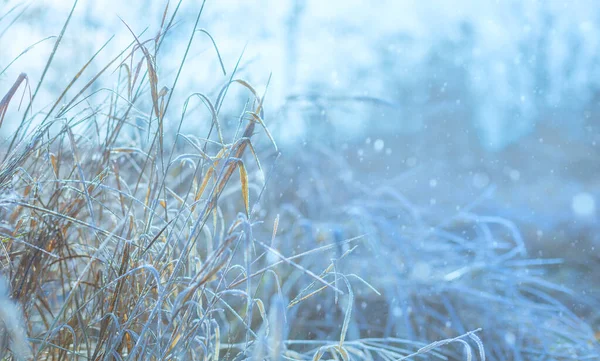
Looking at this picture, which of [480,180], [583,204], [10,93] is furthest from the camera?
[480,180]

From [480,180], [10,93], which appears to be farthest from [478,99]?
[10,93]

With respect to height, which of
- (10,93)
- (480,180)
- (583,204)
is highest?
(480,180)

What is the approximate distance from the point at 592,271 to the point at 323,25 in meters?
2.34

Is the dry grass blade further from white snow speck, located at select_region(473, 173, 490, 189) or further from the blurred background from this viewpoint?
white snow speck, located at select_region(473, 173, 490, 189)

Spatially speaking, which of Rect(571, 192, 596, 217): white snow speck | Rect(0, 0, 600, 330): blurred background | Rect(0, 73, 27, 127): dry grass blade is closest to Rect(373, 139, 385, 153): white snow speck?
Rect(0, 0, 600, 330): blurred background

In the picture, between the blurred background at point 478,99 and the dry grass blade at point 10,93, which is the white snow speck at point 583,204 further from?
the dry grass blade at point 10,93

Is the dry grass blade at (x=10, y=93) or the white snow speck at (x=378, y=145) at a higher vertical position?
the white snow speck at (x=378, y=145)

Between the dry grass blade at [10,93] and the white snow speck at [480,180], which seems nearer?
the dry grass blade at [10,93]

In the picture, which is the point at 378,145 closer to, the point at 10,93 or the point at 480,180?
the point at 480,180

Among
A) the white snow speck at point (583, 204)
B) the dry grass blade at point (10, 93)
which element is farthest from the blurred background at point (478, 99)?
the dry grass blade at point (10, 93)

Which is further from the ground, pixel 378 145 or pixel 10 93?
pixel 378 145

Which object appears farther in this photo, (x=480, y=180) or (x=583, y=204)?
(x=480, y=180)

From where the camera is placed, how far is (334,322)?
4.84 feet

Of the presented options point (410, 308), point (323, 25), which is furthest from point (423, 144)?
point (410, 308)
